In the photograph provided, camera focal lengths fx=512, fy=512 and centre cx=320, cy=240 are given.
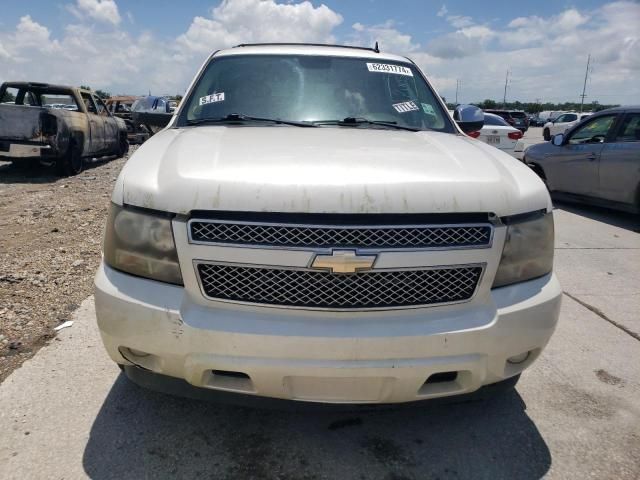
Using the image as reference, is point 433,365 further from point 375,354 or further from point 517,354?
point 517,354

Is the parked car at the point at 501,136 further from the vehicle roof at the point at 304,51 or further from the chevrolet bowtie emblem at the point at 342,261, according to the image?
the chevrolet bowtie emblem at the point at 342,261

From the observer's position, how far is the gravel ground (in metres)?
3.38

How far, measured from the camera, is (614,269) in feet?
16.9

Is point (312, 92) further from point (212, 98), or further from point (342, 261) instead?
point (342, 261)

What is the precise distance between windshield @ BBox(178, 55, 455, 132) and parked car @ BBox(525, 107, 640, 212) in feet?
15.8

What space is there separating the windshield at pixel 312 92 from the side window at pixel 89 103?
9.30 metres

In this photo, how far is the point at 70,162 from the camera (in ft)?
33.7

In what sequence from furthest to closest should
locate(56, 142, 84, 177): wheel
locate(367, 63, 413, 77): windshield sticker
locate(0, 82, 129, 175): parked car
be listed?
locate(56, 142, 84, 177): wheel < locate(0, 82, 129, 175): parked car < locate(367, 63, 413, 77): windshield sticker

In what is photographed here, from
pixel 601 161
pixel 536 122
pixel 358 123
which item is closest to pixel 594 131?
pixel 601 161

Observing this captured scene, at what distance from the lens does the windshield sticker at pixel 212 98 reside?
3.22 m

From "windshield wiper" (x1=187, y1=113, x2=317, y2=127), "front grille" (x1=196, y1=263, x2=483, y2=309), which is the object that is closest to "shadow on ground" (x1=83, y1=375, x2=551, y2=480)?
"front grille" (x1=196, y1=263, x2=483, y2=309)

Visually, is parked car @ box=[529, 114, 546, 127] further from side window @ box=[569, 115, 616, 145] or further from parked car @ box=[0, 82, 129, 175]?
parked car @ box=[0, 82, 129, 175]

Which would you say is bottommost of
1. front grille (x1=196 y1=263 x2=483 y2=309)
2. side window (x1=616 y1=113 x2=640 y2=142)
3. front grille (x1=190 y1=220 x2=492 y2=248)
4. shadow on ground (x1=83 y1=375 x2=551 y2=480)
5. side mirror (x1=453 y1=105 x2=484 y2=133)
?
shadow on ground (x1=83 y1=375 x2=551 y2=480)

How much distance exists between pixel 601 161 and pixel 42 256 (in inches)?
286
